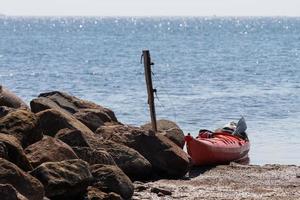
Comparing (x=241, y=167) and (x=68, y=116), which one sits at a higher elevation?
(x=68, y=116)

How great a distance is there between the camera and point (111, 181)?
14.2 m

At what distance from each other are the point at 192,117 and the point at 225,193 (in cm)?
1401

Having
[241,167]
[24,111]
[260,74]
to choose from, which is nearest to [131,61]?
[260,74]

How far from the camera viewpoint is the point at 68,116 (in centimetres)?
1689

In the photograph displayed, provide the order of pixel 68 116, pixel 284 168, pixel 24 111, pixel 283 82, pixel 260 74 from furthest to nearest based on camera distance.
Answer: pixel 260 74 → pixel 283 82 → pixel 284 168 → pixel 68 116 → pixel 24 111

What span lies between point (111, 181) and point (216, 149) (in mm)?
6211

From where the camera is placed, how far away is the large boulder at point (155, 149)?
1736 centimetres

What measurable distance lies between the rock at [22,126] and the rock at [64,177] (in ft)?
5.24

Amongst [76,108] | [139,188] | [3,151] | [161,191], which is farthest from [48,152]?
[76,108]

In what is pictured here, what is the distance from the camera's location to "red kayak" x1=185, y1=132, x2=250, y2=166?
19703 mm

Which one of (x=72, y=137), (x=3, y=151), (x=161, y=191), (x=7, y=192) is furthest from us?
(x=72, y=137)

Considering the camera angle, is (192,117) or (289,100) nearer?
(192,117)

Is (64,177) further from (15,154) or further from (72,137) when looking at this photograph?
(72,137)

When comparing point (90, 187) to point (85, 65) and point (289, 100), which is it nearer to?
point (289, 100)
